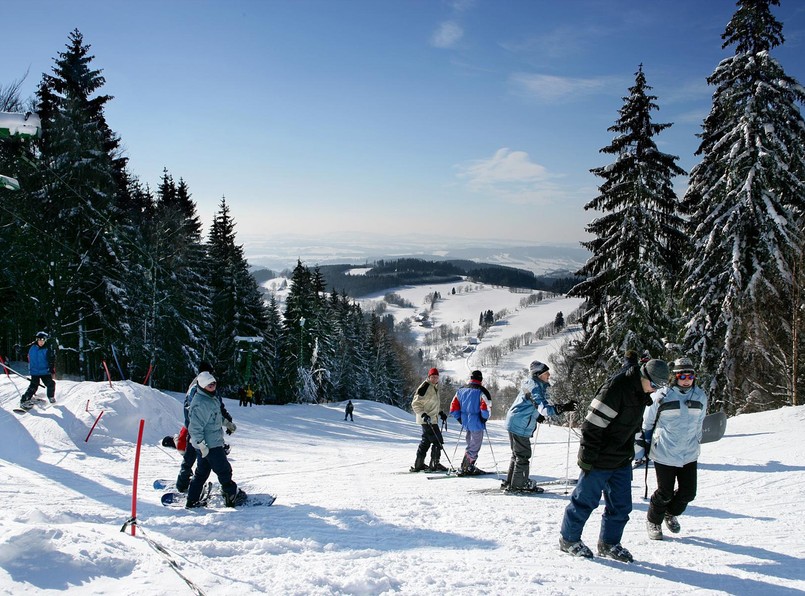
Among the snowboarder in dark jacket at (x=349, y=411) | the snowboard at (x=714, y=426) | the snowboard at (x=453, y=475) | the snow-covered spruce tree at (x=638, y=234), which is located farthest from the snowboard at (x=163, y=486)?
the snowboarder in dark jacket at (x=349, y=411)

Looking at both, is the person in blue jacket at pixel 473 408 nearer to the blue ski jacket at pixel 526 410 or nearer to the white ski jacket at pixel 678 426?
the blue ski jacket at pixel 526 410

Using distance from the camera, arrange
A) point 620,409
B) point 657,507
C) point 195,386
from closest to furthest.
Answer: point 620,409, point 657,507, point 195,386

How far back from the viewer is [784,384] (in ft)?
59.1

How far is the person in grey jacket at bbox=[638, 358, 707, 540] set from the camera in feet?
17.1

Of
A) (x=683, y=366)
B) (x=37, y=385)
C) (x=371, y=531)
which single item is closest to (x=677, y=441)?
(x=683, y=366)

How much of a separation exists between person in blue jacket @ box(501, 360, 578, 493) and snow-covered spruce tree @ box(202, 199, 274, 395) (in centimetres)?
2986

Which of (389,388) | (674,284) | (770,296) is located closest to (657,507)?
(770,296)

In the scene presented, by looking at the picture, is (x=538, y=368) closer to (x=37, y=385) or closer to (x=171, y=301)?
(x=37, y=385)

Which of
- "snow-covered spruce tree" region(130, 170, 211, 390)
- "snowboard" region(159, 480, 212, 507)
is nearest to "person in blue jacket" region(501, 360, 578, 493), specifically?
"snowboard" region(159, 480, 212, 507)

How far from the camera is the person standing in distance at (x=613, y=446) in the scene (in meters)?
4.66

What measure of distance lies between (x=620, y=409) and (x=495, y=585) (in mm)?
1912

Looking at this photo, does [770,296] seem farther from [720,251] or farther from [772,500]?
[772,500]

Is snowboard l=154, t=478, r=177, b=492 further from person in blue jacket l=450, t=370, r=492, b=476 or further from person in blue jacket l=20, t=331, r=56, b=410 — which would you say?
person in blue jacket l=20, t=331, r=56, b=410

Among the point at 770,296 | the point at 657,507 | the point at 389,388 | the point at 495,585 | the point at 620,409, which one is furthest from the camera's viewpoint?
the point at 389,388
